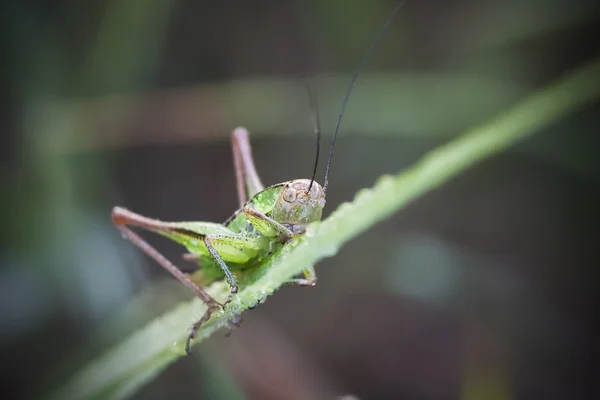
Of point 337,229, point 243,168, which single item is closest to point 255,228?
point 243,168

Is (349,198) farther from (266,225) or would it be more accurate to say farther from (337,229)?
(337,229)

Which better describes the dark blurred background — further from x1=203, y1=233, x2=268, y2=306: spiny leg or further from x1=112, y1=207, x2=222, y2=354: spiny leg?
x1=203, y1=233, x2=268, y2=306: spiny leg

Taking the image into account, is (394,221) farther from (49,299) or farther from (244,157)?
(49,299)

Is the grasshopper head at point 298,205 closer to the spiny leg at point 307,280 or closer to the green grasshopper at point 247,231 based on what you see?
the green grasshopper at point 247,231

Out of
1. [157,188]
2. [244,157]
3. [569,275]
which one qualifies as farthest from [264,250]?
[157,188]

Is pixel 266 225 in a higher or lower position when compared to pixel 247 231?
lower

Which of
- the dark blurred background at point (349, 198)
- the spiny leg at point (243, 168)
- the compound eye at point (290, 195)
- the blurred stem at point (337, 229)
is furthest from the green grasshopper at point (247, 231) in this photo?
the dark blurred background at point (349, 198)

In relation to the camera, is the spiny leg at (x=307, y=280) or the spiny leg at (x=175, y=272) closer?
the spiny leg at (x=175, y=272)

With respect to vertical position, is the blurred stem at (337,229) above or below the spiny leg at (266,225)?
below
